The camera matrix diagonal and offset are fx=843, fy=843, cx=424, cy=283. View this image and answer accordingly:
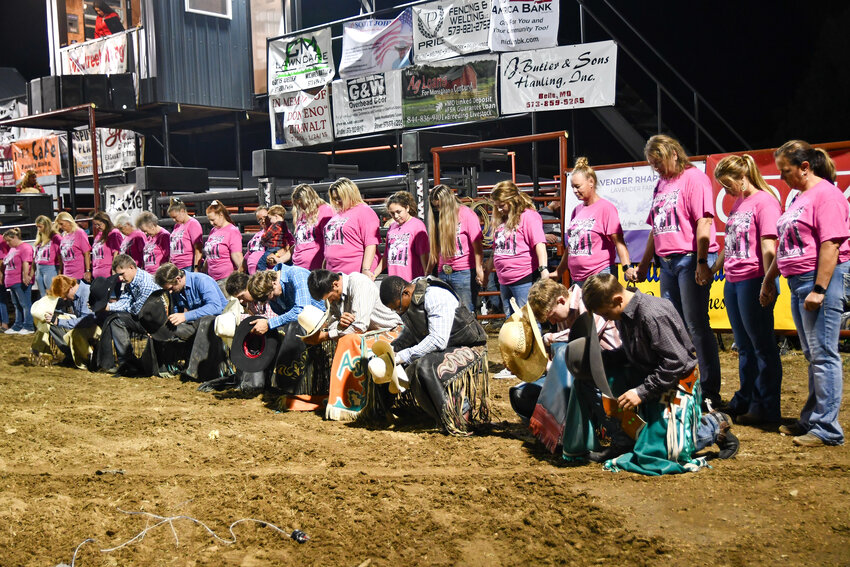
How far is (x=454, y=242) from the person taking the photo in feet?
26.1

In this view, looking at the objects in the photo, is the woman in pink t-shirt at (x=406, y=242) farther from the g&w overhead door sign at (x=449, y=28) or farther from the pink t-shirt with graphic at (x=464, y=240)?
the g&w overhead door sign at (x=449, y=28)

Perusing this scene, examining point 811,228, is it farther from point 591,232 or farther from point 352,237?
point 352,237

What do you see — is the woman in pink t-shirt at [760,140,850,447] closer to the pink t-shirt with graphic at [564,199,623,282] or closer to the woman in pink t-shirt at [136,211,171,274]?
the pink t-shirt with graphic at [564,199,623,282]

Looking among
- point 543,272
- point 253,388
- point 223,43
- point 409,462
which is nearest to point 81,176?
point 223,43

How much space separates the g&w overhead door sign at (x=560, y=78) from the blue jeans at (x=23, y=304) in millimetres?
8000

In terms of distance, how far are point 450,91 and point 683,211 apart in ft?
26.8

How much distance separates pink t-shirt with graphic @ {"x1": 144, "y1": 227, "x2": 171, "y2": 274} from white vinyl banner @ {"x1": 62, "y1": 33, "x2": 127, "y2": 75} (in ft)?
25.1

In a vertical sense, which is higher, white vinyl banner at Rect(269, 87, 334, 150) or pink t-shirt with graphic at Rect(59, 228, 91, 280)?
white vinyl banner at Rect(269, 87, 334, 150)

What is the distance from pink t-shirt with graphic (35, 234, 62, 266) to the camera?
12688 millimetres

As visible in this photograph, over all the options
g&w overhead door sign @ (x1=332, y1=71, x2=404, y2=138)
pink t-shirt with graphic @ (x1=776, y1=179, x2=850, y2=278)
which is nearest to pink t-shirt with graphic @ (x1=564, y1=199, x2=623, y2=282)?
pink t-shirt with graphic @ (x1=776, y1=179, x2=850, y2=278)

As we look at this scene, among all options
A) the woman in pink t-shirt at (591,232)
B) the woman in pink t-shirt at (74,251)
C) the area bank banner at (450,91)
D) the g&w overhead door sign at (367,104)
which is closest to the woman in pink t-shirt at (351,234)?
the woman in pink t-shirt at (591,232)

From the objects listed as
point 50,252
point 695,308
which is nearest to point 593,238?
point 695,308

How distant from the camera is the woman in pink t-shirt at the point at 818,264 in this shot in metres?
4.76

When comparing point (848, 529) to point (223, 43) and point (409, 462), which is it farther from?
point (223, 43)
